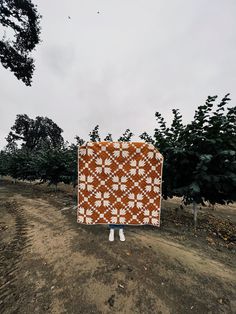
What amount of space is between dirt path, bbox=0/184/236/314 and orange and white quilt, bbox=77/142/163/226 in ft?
2.73

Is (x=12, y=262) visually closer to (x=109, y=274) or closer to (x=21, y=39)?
(x=109, y=274)

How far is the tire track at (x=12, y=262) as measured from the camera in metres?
3.14

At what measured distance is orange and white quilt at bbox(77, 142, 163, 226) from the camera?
4.25m

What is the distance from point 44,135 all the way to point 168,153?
176 ft

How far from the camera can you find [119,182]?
4.35 meters

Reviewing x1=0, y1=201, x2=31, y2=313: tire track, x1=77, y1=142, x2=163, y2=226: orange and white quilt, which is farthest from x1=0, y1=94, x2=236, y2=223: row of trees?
x1=0, y1=201, x2=31, y2=313: tire track

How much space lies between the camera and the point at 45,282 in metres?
3.44

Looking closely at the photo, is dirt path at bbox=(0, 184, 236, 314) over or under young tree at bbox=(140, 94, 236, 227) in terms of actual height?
under

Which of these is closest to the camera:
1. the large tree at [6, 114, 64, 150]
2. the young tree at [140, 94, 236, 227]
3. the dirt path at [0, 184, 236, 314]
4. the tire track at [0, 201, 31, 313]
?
the dirt path at [0, 184, 236, 314]

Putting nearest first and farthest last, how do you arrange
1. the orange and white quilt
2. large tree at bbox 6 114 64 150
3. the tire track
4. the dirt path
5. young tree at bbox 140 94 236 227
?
the dirt path < the tire track < the orange and white quilt < young tree at bbox 140 94 236 227 < large tree at bbox 6 114 64 150

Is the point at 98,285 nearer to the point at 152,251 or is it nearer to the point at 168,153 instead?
the point at 152,251

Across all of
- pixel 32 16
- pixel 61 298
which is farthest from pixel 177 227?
pixel 32 16

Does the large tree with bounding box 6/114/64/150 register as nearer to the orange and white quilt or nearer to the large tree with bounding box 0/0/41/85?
the large tree with bounding box 0/0/41/85

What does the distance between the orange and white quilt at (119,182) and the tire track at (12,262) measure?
5.72 ft
